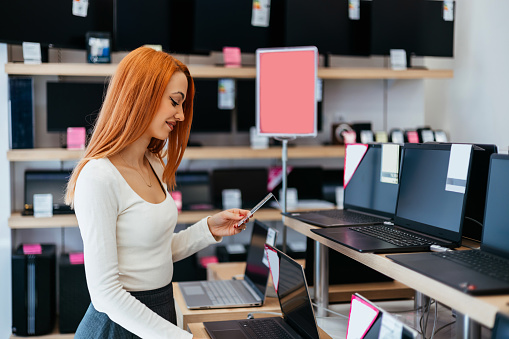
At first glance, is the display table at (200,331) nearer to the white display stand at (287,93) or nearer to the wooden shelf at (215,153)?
the white display stand at (287,93)

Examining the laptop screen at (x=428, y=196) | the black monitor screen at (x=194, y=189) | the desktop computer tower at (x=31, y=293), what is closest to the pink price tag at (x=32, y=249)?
the desktop computer tower at (x=31, y=293)

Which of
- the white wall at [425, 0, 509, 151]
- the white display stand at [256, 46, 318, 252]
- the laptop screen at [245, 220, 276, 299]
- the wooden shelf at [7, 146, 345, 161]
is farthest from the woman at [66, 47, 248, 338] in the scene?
the white wall at [425, 0, 509, 151]

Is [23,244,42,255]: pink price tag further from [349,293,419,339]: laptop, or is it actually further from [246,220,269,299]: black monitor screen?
[349,293,419,339]: laptop

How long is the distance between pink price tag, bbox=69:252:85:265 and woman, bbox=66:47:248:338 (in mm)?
1891

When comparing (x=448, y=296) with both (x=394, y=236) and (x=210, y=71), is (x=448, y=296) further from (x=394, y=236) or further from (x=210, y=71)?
(x=210, y=71)

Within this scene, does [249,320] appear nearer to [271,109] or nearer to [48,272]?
[271,109]

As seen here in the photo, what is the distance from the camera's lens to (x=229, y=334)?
5.52ft

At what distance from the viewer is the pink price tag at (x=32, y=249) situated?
11.3ft

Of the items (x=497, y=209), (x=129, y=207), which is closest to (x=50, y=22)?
(x=129, y=207)

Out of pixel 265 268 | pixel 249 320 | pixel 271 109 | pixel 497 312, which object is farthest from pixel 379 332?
pixel 271 109

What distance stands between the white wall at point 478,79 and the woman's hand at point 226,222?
245 centimetres

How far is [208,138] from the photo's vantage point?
4.00 metres

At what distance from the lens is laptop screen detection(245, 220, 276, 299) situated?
7.04ft

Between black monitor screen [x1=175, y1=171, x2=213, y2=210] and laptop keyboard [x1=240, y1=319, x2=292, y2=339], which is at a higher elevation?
black monitor screen [x1=175, y1=171, x2=213, y2=210]
